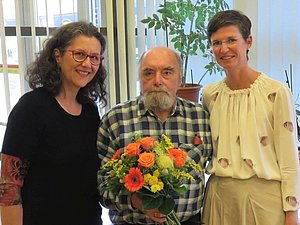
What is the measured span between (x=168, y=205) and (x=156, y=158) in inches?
6.9

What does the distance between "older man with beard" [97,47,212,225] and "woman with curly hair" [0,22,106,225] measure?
10 cm

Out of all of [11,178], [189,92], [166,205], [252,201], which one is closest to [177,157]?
[166,205]

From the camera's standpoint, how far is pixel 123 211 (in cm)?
169

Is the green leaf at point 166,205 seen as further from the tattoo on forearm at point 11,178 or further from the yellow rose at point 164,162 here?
the tattoo on forearm at point 11,178

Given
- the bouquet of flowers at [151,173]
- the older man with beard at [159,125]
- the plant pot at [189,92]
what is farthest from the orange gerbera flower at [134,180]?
the plant pot at [189,92]

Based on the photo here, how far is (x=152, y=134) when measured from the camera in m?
1.76

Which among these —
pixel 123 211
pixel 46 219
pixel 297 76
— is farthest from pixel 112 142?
pixel 297 76

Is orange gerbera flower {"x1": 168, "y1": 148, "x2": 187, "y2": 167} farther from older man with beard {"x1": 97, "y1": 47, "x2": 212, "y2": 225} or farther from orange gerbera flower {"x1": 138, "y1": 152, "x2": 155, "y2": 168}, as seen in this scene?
older man with beard {"x1": 97, "y1": 47, "x2": 212, "y2": 225}

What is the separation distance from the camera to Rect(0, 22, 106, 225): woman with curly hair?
1.53 metres

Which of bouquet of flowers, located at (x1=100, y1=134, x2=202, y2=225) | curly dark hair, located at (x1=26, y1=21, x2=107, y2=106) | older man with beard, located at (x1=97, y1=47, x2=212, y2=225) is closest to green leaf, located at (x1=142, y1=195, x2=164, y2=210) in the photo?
bouquet of flowers, located at (x1=100, y1=134, x2=202, y2=225)

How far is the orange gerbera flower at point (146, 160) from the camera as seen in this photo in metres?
1.31

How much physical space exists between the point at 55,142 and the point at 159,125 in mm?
468

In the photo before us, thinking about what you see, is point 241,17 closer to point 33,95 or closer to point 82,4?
point 33,95

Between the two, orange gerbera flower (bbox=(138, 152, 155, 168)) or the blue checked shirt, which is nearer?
orange gerbera flower (bbox=(138, 152, 155, 168))
